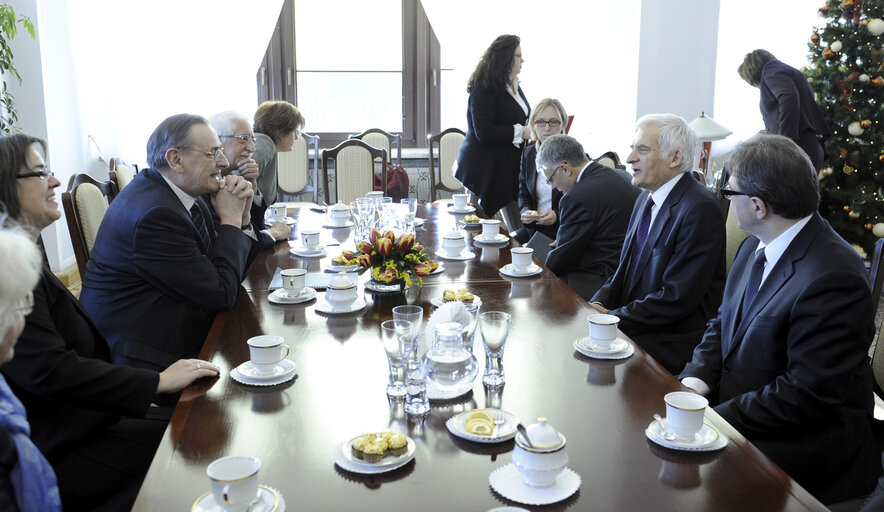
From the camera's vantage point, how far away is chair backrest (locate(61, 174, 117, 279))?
264 centimetres

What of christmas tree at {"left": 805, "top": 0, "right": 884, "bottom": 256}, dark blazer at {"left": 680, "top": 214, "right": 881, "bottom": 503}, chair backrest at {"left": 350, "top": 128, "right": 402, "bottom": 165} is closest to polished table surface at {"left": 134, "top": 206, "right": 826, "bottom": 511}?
dark blazer at {"left": 680, "top": 214, "right": 881, "bottom": 503}

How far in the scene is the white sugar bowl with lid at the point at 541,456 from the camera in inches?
45.0

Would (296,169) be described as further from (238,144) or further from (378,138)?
(238,144)

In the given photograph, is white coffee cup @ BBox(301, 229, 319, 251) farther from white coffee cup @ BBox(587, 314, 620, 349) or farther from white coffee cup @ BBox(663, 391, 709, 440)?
white coffee cup @ BBox(663, 391, 709, 440)

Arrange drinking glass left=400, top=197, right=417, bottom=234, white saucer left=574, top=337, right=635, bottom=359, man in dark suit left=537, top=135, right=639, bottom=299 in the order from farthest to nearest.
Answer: man in dark suit left=537, top=135, right=639, bottom=299
drinking glass left=400, top=197, right=417, bottom=234
white saucer left=574, top=337, right=635, bottom=359

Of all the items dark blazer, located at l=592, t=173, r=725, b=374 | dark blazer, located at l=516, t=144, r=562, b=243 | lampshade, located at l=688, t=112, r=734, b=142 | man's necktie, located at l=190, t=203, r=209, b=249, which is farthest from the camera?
lampshade, located at l=688, t=112, r=734, b=142

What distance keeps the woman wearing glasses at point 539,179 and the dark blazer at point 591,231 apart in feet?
2.13

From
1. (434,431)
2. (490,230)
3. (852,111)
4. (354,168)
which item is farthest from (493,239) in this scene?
(852,111)

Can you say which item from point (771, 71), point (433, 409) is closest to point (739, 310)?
point (433, 409)

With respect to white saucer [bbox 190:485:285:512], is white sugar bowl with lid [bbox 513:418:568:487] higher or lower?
higher

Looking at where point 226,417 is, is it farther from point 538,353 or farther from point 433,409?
point 538,353

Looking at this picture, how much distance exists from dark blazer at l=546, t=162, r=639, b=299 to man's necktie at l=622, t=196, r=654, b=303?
0.48 meters

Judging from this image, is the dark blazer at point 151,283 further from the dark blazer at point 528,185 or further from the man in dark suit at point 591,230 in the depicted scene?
the dark blazer at point 528,185

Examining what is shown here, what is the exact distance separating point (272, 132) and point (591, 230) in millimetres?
1913
